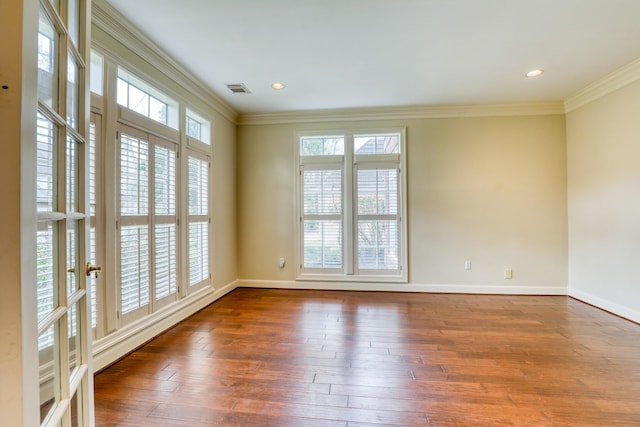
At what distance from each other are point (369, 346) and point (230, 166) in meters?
3.10

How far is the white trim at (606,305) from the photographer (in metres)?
2.98

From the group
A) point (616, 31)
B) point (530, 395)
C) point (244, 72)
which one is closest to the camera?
point (530, 395)

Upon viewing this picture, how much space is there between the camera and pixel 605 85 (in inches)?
127

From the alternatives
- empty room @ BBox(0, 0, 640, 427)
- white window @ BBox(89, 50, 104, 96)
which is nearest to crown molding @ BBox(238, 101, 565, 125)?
empty room @ BBox(0, 0, 640, 427)

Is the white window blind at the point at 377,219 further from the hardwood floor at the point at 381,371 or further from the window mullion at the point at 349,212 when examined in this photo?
the hardwood floor at the point at 381,371

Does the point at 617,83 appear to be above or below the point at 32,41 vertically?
above

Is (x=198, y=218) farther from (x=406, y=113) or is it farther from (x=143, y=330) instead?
(x=406, y=113)

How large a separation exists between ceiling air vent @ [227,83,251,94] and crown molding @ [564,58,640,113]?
13.3 feet

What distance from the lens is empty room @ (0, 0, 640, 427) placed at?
97cm

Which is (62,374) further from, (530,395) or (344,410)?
(530,395)

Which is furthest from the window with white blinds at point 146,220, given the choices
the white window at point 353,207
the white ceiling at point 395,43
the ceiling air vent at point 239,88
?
the white window at point 353,207

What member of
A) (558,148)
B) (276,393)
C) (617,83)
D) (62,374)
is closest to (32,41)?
(62,374)

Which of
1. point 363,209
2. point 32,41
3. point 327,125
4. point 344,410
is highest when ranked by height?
point 327,125

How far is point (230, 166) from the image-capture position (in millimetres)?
4242
